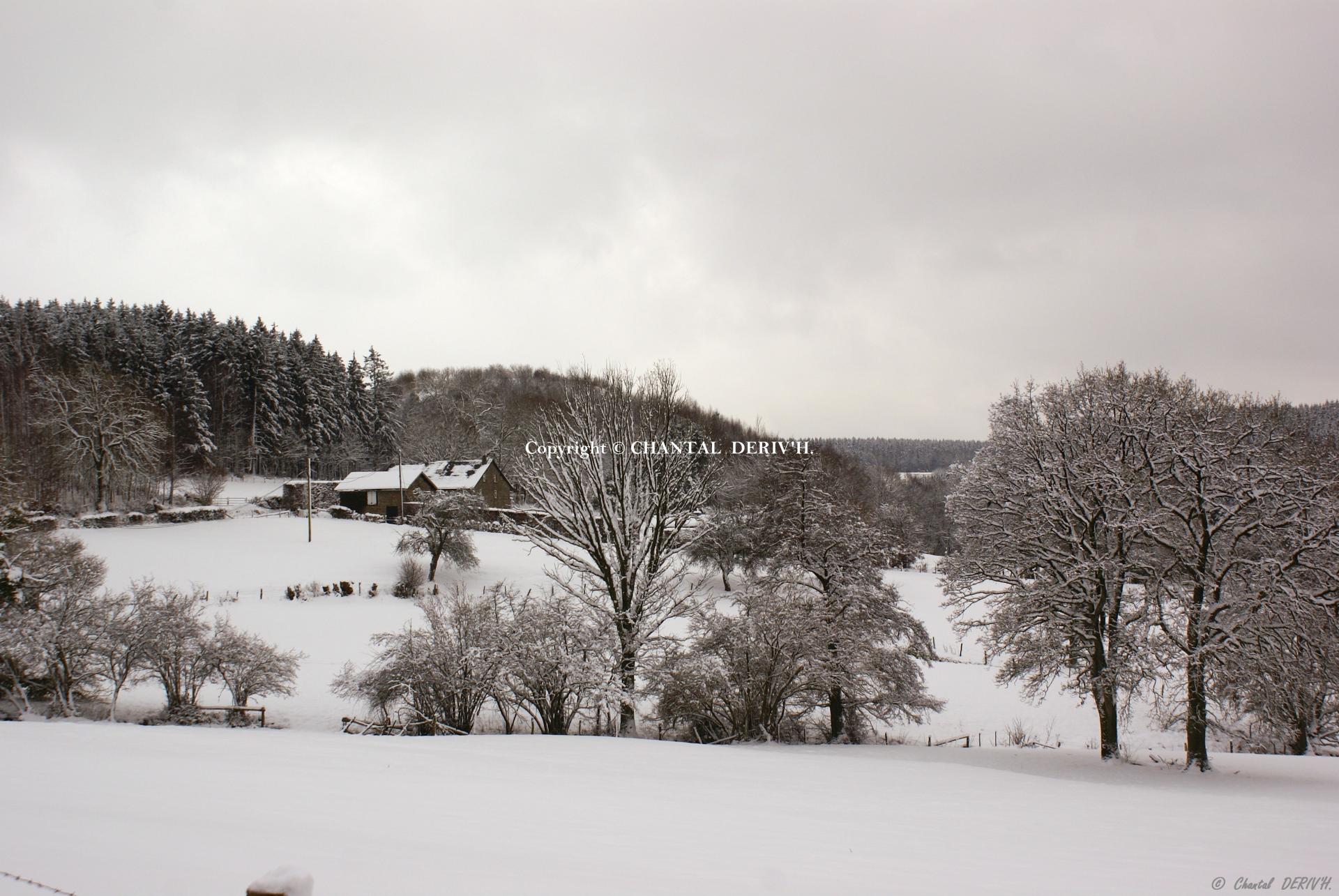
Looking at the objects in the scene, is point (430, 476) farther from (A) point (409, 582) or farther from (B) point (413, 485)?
(A) point (409, 582)

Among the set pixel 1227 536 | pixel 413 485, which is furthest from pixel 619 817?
pixel 413 485

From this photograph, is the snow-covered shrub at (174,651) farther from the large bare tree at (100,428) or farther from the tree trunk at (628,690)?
the large bare tree at (100,428)

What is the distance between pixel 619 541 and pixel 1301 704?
70.5 feet

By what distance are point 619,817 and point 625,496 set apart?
1452 cm

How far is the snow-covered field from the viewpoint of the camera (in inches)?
206

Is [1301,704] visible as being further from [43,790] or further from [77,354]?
[77,354]

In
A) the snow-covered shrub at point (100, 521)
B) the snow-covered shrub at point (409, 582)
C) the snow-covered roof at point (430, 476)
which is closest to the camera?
the snow-covered shrub at point (409, 582)

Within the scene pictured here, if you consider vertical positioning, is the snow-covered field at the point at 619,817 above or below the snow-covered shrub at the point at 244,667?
above

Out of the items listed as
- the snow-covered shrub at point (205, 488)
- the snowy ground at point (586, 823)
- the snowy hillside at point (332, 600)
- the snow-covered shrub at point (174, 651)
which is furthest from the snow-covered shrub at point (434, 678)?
the snow-covered shrub at point (205, 488)

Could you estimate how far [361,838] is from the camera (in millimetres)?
6062

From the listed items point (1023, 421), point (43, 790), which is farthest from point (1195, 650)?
point (43, 790)

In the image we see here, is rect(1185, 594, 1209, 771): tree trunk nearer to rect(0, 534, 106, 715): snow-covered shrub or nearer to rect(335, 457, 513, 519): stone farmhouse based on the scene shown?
rect(0, 534, 106, 715): snow-covered shrub

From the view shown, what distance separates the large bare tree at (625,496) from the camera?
69.7ft

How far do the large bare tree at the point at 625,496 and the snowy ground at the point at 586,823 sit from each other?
7780 mm
